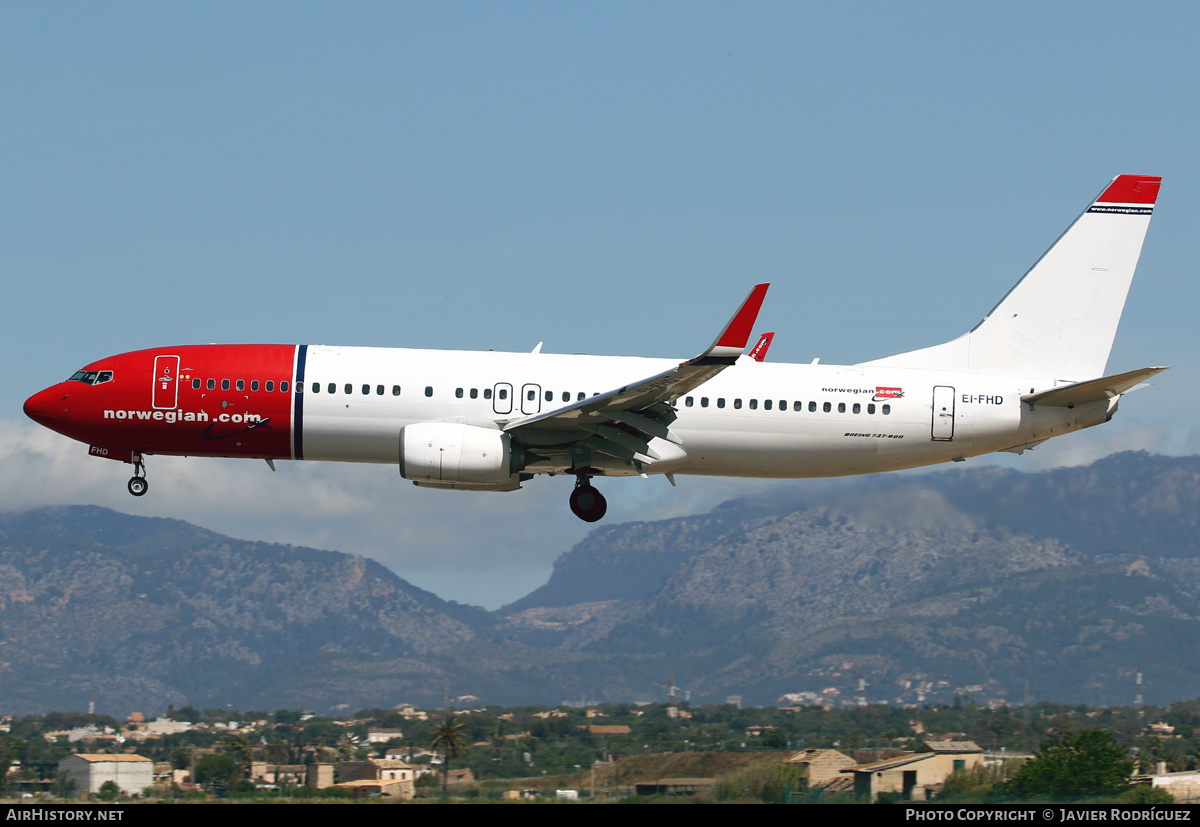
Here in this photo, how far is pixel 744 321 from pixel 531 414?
273 inches

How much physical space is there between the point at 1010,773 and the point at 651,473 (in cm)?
1084

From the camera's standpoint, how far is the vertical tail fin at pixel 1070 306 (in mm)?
35438

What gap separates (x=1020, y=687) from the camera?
17812 cm

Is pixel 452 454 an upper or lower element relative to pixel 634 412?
lower

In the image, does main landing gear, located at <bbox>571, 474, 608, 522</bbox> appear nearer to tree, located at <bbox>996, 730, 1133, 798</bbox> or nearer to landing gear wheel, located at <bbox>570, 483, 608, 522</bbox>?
landing gear wheel, located at <bbox>570, 483, 608, 522</bbox>

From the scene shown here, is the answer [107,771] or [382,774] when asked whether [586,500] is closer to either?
[382,774]

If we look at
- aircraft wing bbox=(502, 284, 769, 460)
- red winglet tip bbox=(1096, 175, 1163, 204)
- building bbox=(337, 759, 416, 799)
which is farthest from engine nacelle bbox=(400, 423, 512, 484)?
red winglet tip bbox=(1096, 175, 1163, 204)

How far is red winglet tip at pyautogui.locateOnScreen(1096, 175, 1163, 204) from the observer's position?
3666cm

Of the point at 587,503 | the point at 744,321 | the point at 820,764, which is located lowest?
the point at 820,764

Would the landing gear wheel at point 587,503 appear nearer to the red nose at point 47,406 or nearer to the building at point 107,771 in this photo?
the building at point 107,771

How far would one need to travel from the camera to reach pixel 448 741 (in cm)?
3061

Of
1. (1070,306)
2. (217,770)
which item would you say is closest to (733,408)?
(1070,306)

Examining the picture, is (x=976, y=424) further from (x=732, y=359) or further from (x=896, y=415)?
(x=732, y=359)
